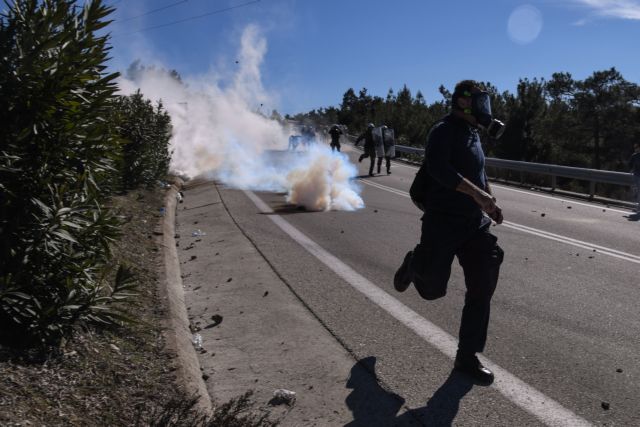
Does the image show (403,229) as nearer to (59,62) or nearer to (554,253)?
(554,253)

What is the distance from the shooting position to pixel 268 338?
17.2 ft

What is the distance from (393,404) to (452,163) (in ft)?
5.43

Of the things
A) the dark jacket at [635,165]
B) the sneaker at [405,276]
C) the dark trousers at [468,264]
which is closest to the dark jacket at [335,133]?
the dark jacket at [635,165]

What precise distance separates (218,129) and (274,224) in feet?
46.5

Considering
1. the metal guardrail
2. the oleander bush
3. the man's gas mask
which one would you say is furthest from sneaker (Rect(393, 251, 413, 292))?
the metal guardrail

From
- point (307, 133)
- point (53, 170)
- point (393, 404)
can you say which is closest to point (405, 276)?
point (393, 404)

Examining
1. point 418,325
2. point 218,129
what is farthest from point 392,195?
point 418,325

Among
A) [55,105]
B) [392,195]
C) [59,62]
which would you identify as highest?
[59,62]

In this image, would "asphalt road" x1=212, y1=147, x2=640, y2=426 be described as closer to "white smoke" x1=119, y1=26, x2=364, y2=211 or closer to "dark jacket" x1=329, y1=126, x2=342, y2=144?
"white smoke" x1=119, y1=26, x2=364, y2=211

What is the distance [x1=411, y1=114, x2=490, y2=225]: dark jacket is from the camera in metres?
4.36

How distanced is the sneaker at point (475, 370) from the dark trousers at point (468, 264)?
0.05 m

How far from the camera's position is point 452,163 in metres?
4.48

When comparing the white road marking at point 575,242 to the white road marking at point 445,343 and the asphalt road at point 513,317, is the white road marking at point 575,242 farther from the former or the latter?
the white road marking at point 445,343

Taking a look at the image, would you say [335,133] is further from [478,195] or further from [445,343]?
[478,195]
